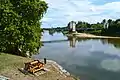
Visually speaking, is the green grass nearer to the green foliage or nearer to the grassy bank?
the grassy bank

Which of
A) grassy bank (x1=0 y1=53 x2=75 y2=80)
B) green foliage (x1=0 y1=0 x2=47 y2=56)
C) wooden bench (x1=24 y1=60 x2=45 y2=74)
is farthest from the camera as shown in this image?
green foliage (x1=0 y1=0 x2=47 y2=56)

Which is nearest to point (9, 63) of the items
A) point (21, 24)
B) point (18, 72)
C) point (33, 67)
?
→ point (18, 72)

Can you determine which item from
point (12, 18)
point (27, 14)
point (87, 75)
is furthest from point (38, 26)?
point (87, 75)

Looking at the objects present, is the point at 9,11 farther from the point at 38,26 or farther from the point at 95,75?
the point at 95,75

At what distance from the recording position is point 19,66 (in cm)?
3162

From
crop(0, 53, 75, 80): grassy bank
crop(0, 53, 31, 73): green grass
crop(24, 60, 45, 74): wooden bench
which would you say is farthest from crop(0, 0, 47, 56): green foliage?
crop(24, 60, 45, 74): wooden bench

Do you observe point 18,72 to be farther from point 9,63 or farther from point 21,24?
point 21,24

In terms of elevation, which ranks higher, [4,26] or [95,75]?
[4,26]

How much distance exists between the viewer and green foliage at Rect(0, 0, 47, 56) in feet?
125

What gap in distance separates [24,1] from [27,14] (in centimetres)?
202

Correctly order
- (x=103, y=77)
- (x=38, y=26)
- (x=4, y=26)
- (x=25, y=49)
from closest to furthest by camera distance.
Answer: (x=103, y=77), (x=4, y=26), (x=25, y=49), (x=38, y=26)

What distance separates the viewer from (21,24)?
39.8m

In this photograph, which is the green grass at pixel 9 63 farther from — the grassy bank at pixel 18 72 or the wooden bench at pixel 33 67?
the wooden bench at pixel 33 67

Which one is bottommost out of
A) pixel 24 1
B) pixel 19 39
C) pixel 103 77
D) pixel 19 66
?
pixel 103 77
